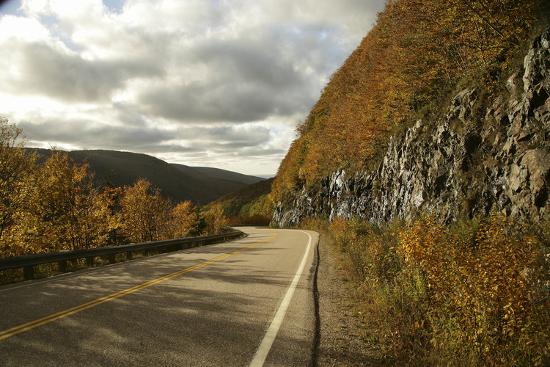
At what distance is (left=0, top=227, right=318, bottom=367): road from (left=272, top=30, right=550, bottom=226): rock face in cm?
665

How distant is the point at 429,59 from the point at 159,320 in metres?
20.2

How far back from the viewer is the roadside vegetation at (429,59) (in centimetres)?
1530

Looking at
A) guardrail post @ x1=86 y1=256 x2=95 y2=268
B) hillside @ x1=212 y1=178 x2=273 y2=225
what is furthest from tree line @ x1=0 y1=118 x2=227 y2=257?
hillside @ x1=212 y1=178 x2=273 y2=225

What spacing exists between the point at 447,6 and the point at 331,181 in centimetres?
2716

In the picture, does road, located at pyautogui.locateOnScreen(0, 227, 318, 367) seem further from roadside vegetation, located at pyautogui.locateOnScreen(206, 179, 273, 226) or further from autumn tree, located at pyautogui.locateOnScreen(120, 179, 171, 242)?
roadside vegetation, located at pyautogui.locateOnScreen(206, 179, 273, 226)

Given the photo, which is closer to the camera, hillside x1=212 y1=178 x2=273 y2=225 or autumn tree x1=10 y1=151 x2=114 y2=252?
autumn tree x1=10 y1=151 x2=114 y2=252

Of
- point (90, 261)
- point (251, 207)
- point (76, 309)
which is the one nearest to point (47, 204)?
point (90, 261)

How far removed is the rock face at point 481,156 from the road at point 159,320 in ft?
21.8

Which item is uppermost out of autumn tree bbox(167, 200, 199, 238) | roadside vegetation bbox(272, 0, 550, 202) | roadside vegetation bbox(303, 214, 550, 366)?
roadside vegetation bbox(272, 0, 550, 202)

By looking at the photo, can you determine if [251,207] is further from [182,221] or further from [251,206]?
[182,221]

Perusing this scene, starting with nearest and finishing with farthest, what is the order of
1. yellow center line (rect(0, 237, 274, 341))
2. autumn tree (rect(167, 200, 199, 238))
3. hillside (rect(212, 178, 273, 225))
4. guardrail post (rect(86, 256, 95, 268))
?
yellow center line (rect(0, 237, 274, 341)) < guardrail post (rect(86, 256, 95, 268)) < autumn tree (rect(167, 200, 199, 238)) < hillside (rect(212, 178, 273, 225))

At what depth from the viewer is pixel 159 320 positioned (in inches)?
255

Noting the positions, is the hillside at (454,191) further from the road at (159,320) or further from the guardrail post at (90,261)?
the guardrail post at (90,261)

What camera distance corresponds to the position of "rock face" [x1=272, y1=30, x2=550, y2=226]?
36.8 feet
